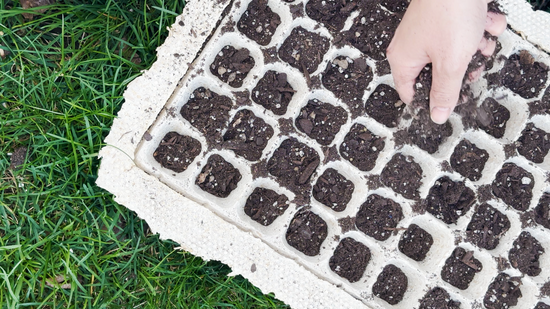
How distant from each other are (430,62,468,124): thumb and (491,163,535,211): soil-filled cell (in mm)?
317

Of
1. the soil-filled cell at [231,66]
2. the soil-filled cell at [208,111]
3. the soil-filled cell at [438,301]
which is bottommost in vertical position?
the soil-filled cell at [438,301]

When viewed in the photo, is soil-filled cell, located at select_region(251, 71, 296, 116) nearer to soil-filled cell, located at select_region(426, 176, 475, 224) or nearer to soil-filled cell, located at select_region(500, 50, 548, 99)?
soil-filled cell, located at select_region(426, 176, 475, 224)

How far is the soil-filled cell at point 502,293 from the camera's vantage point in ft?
4.73

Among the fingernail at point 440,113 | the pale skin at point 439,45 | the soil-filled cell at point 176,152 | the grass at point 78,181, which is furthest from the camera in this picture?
the grass at point 78,181

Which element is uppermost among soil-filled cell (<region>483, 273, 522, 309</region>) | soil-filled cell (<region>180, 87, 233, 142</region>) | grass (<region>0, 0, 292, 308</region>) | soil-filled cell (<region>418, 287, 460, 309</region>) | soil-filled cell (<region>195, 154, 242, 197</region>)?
soil-filled cell (<region>483, 273, 522, 309</region>)

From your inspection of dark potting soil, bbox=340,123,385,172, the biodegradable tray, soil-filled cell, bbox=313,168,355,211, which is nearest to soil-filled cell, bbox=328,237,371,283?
the biodegradable tray

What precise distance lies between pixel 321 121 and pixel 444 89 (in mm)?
378

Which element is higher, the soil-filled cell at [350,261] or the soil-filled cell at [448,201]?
the soil-filled cell at [448,201]

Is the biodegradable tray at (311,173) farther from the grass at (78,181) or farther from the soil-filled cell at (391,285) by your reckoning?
the grass at (78,181)

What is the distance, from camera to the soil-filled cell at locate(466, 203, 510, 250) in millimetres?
1438

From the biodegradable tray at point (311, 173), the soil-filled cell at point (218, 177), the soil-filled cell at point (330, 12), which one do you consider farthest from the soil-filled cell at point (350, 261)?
the soil-filled cell at point (330, 12)

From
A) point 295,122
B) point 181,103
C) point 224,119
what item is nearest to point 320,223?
point 295,122

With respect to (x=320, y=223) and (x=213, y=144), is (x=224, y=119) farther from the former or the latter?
(x=320, y=223)

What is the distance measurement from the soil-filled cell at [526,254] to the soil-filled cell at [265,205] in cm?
76
